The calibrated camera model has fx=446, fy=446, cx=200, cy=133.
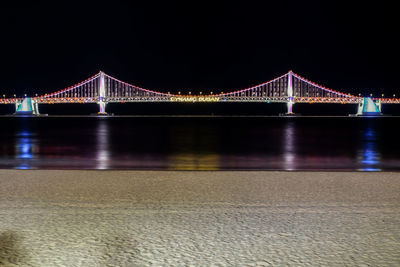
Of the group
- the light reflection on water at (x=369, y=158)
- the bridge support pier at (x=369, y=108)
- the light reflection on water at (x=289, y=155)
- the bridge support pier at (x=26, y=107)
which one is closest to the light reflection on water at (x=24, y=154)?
the light reflection on water at (x=289, y=155)

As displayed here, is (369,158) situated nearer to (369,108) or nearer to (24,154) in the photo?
(24,154)

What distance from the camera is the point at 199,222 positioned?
12.5 ft

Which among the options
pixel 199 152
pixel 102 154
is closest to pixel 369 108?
pixel 199 152

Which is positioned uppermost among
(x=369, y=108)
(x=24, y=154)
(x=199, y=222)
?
(x=369, y=108)

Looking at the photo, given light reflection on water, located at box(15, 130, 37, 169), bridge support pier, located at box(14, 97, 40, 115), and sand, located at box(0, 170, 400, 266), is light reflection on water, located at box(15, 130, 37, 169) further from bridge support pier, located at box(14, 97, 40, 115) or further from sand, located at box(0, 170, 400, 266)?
bridge support pier, located at box(14, 97, 40, 115)

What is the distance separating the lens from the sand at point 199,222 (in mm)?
2953

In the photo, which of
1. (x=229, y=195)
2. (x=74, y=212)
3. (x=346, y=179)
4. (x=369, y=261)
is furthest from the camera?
(x=346, y=179)

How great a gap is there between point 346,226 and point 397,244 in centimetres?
51

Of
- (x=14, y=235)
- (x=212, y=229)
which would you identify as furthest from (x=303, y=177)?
(x=14, y=235)

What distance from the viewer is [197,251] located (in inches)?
120

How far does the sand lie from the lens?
295 centimetres

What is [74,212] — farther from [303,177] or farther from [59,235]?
[303,177]

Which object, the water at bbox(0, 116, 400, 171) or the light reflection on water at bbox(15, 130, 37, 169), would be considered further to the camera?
the water at bbox(0, 116, 400, 171)

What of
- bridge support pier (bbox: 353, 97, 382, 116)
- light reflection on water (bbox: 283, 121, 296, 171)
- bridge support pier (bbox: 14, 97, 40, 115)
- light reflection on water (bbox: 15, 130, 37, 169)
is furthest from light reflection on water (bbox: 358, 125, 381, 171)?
bridge support pier (bbox: 14, 97, 40, 115)
